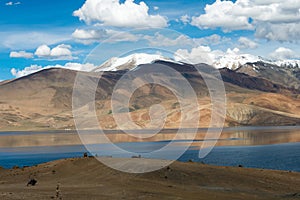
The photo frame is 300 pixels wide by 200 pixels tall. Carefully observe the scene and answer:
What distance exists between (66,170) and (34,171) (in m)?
4.71

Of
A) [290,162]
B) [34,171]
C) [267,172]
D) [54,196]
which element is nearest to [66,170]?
[34,171]

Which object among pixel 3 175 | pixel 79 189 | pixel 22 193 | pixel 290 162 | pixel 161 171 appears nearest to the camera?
pixel 22 193

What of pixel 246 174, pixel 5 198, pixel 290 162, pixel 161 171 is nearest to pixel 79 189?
pixel 5 198

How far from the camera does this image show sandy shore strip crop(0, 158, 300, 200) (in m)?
33.7

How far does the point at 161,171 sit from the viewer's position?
44.2 metres

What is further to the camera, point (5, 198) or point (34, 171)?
point (34, 171)

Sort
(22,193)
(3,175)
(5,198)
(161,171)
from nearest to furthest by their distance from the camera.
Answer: (5,198) < (22,193) < (161,171) < (3,175)

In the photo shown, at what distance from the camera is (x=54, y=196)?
3167cm

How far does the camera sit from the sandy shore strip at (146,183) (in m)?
33.7

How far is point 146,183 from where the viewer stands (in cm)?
3953

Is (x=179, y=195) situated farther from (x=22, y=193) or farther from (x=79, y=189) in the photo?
(x=22, y=193)

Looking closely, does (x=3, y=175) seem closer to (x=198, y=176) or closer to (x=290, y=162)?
(x=198, y=176)

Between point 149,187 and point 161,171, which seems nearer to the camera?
point 149,187

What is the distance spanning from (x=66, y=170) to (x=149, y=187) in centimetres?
1468
